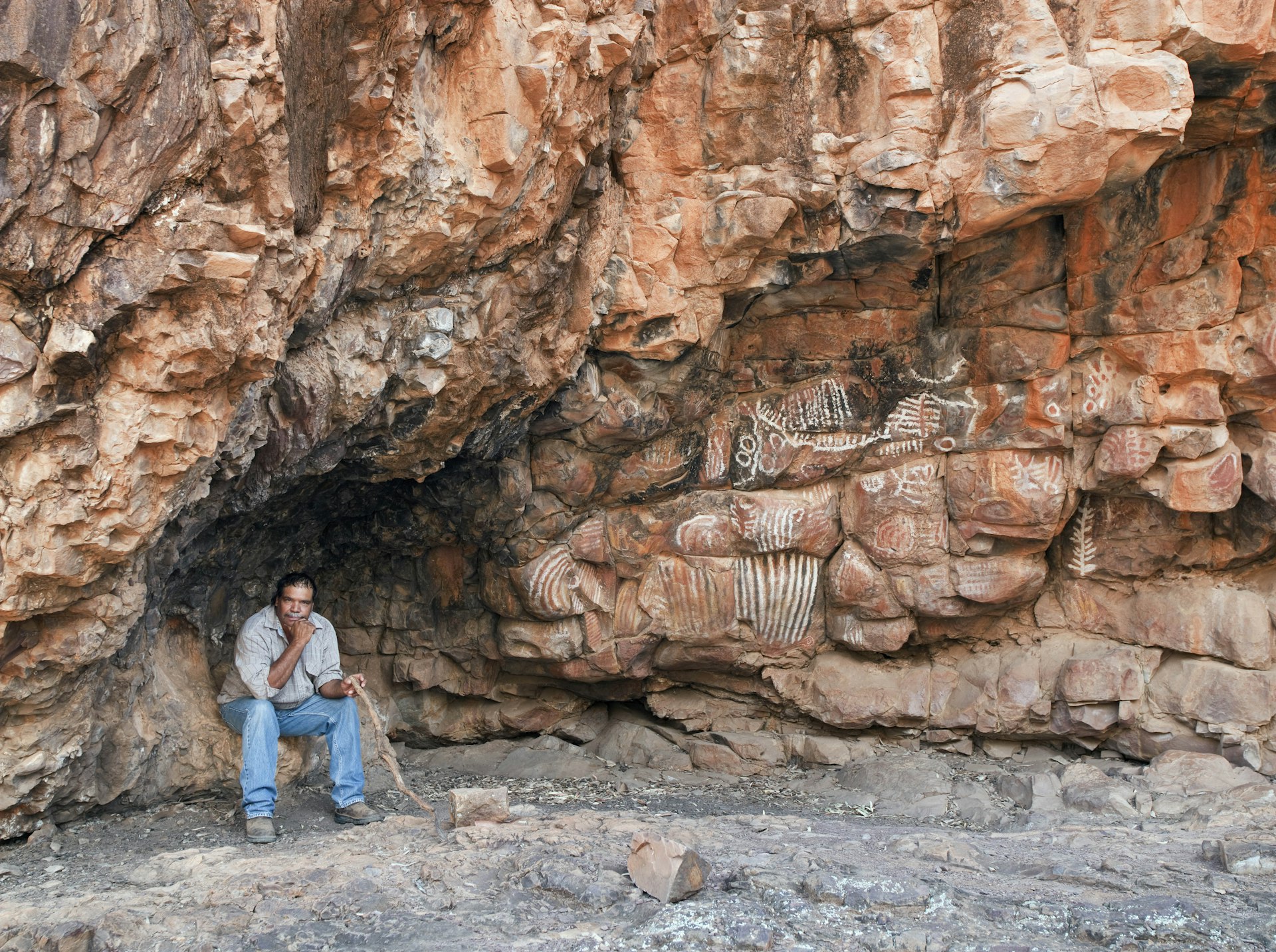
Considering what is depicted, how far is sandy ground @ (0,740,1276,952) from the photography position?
10.5 ft

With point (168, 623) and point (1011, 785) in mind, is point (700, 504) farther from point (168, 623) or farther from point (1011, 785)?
point (168, 623)

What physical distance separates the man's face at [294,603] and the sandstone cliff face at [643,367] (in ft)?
1.54

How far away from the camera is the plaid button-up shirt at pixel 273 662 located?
455 cm

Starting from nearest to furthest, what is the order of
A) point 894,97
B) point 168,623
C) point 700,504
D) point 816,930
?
point 816,930 → point 894,97 → point 168,623 → point 700,504

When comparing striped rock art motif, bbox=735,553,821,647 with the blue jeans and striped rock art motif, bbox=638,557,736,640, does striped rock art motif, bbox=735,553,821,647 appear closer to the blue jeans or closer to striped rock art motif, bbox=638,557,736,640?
→ striped rock art motif, bbox=638,557,736,640

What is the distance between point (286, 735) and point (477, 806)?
1.19 metres

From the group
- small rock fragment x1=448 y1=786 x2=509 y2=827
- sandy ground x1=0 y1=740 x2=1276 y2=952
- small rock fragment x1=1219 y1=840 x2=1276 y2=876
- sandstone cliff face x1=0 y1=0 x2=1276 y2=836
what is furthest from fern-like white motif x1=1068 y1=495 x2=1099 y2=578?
small rock fragment x1=448 y1=786 x2=509 y2=827

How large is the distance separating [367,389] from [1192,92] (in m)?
3.66

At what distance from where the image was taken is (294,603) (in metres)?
4.66

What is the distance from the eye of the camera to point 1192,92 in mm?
4398

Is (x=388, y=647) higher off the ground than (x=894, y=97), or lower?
lower

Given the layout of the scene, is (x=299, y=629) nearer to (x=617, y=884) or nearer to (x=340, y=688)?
(x=340, y=688)

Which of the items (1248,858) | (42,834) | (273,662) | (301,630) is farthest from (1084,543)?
(42,834)

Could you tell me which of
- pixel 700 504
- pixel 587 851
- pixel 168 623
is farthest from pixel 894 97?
pixel 168 623
